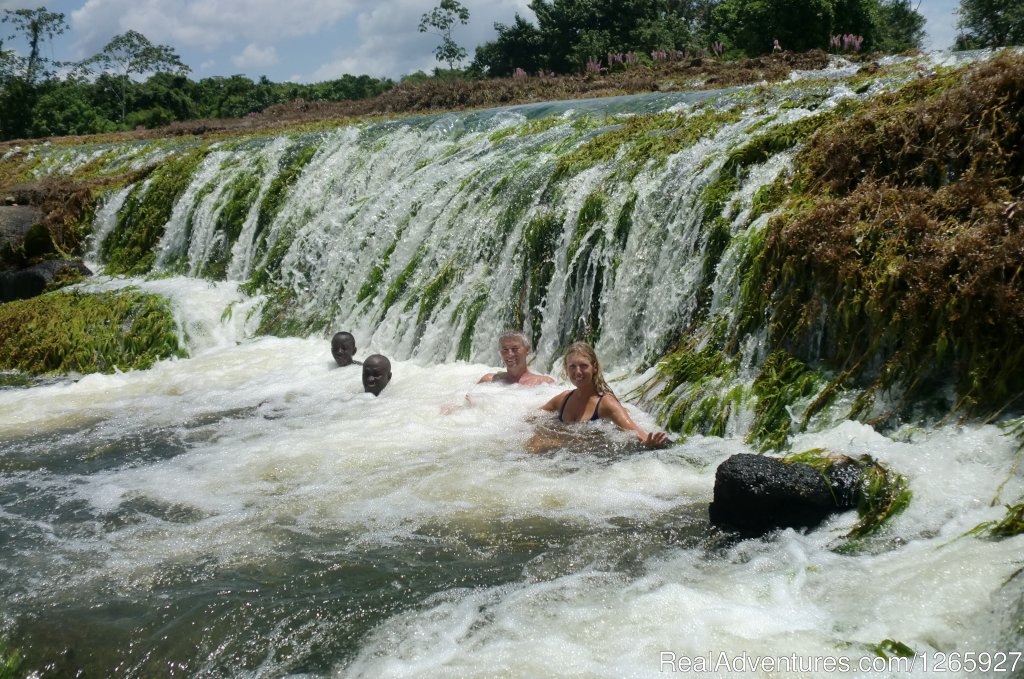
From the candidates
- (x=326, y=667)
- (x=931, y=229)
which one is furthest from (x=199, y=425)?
(x=931, y=229)

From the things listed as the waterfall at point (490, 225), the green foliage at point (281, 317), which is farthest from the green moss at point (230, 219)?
the green foliage at point (281, 317)

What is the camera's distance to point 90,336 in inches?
407

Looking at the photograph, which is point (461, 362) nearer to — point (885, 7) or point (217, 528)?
point (217, 528)

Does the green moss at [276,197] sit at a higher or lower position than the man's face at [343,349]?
higher

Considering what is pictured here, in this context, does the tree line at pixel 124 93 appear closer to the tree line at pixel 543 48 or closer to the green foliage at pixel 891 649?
the tree line at pixel 543 48

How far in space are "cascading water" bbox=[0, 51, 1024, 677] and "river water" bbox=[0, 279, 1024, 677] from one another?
2 centimetres

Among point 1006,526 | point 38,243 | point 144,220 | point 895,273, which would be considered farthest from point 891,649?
point 38,243

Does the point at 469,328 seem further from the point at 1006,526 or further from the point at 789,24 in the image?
the point at 789,24

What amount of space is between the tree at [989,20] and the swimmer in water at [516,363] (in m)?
23.6

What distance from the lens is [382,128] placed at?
44.4 ft

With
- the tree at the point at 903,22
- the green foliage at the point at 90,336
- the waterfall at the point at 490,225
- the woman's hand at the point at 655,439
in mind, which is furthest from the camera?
the tree at the point at 903,22

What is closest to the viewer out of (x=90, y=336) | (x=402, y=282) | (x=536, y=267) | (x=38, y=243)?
(x=536, y=267)

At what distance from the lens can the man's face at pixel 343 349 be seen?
340 inches

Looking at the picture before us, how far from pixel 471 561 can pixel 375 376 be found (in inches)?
150
